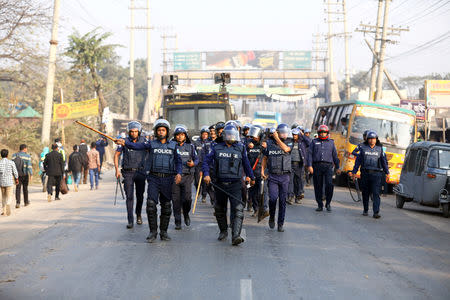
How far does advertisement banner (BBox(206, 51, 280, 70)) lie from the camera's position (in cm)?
8244

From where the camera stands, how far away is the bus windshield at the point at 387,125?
2245 centimetres

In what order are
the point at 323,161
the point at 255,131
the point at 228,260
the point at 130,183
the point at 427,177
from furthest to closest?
the point at 427,177 → the point at 323,161 → the point at 255,131 → the point at 130,183 → the point at 228,260

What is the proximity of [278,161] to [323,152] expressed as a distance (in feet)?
12.2

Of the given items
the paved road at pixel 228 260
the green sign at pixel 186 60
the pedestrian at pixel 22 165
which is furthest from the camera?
the green sign at pixel 186 60

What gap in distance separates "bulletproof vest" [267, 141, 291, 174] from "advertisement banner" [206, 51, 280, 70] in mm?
71969

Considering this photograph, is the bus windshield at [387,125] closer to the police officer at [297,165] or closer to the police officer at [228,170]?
the police officer at [297,165]

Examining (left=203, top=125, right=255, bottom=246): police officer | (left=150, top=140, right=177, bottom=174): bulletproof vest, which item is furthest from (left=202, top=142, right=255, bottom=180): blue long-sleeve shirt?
(left=150, top=140, right=177, bottom=174): bulletproof vest


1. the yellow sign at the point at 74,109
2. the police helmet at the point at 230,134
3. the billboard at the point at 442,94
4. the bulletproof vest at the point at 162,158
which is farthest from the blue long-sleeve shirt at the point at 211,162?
the billboard at the point at 442,94

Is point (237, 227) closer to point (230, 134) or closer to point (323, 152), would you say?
point (230, 134)

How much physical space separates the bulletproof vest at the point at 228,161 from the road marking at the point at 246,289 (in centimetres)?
283

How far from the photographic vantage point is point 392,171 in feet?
71.9

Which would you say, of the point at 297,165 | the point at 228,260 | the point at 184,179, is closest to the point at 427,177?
the point at 297,165

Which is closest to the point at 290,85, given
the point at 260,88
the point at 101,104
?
the point at 260,88

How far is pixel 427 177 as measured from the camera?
15508 mm
